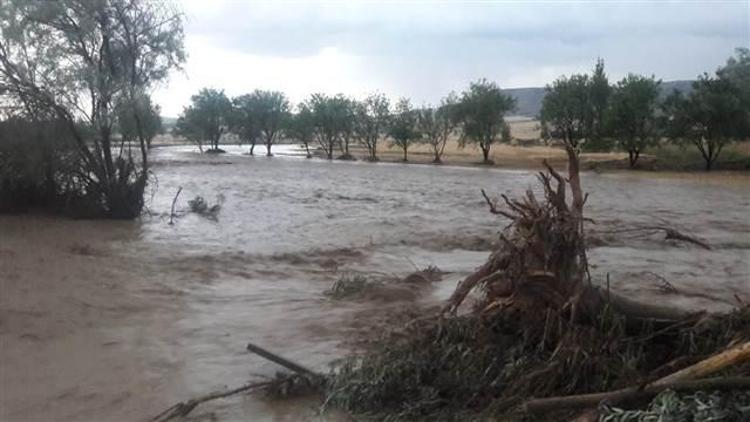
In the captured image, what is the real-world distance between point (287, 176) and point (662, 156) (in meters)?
26.5

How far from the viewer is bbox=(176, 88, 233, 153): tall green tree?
87125mm

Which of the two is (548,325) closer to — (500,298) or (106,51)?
(500,298)

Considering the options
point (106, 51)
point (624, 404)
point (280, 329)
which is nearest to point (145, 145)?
point (106, 51)

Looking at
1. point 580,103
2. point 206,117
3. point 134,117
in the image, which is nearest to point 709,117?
point 580,103

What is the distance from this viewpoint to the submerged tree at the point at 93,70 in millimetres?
17609

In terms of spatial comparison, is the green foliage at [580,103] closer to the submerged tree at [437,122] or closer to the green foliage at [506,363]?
the submerged tree at [437,122]

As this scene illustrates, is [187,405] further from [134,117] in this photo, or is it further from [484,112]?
[484,112]

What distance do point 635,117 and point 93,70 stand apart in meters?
38.5

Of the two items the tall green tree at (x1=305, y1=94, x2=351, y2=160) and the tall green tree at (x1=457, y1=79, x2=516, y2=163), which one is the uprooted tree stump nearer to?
the tall green tree at (x1=457, y1=79, x2=516, y2=163)

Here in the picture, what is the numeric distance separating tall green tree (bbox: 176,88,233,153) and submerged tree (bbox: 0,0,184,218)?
224ft

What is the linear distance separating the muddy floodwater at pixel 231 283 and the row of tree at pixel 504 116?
8.76m

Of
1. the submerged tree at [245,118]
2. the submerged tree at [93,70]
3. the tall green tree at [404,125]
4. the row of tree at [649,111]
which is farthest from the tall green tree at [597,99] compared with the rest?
the submerged tree at [245,118]

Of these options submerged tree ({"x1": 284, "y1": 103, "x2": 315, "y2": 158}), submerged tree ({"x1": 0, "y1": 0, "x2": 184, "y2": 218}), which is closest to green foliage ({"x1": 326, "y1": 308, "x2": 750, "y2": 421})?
submerged tree ({"x1": 0, "y1": 0, "x2": 184, "y2": 218})

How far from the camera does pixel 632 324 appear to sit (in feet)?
20.6
